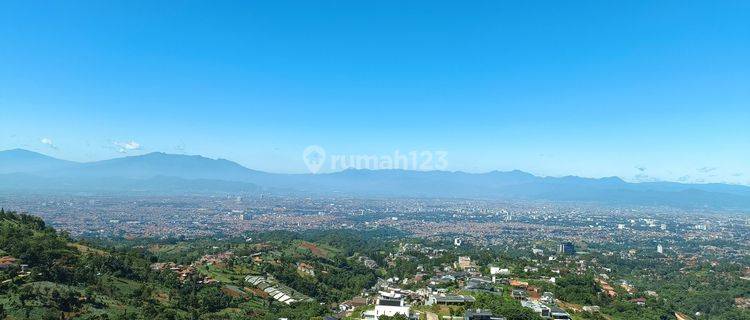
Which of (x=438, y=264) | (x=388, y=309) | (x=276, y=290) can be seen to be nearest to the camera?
(x=388, y=309)

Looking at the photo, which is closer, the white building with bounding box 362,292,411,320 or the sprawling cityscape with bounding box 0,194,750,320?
the white building with bounding box 362,292,411,320

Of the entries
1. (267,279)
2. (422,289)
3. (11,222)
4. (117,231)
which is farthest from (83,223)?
(422,289)

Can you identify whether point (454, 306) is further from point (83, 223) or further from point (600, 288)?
point (83, 223)

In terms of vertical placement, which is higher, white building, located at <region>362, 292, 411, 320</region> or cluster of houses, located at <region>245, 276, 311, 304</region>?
white building, located at <region>362, 292, 411, 320</region>

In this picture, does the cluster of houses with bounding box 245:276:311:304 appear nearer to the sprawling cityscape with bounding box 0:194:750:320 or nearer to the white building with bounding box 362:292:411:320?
the sprawling cityscape with bounding box 0:194:750:320

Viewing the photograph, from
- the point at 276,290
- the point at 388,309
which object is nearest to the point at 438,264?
the point at 276,290

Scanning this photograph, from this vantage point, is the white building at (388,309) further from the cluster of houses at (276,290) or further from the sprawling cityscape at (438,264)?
the cluster of houses at (276,290)

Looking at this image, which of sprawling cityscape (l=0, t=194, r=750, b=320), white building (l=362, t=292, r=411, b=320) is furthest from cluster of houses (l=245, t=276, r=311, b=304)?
white building (l=362, t=292, r=411, b=320)

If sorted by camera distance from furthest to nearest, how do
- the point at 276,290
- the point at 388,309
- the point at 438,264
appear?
the point at 438,264 < the point at 276,290 < the point at 388,309

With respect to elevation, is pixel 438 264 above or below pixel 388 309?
below

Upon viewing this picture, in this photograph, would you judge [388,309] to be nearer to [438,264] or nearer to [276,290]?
[276,290]

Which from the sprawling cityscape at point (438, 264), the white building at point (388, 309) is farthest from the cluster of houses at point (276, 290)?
the white building at point (388, 309)

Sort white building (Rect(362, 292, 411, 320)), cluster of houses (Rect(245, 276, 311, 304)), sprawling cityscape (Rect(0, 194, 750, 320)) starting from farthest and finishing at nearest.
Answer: cluster of houses (Rect(245, 276, 311, 304)) < sprawling cityscape (Rect(0, 194, 750, 320)) < white building (Rect(362, 292, 411, 320))
